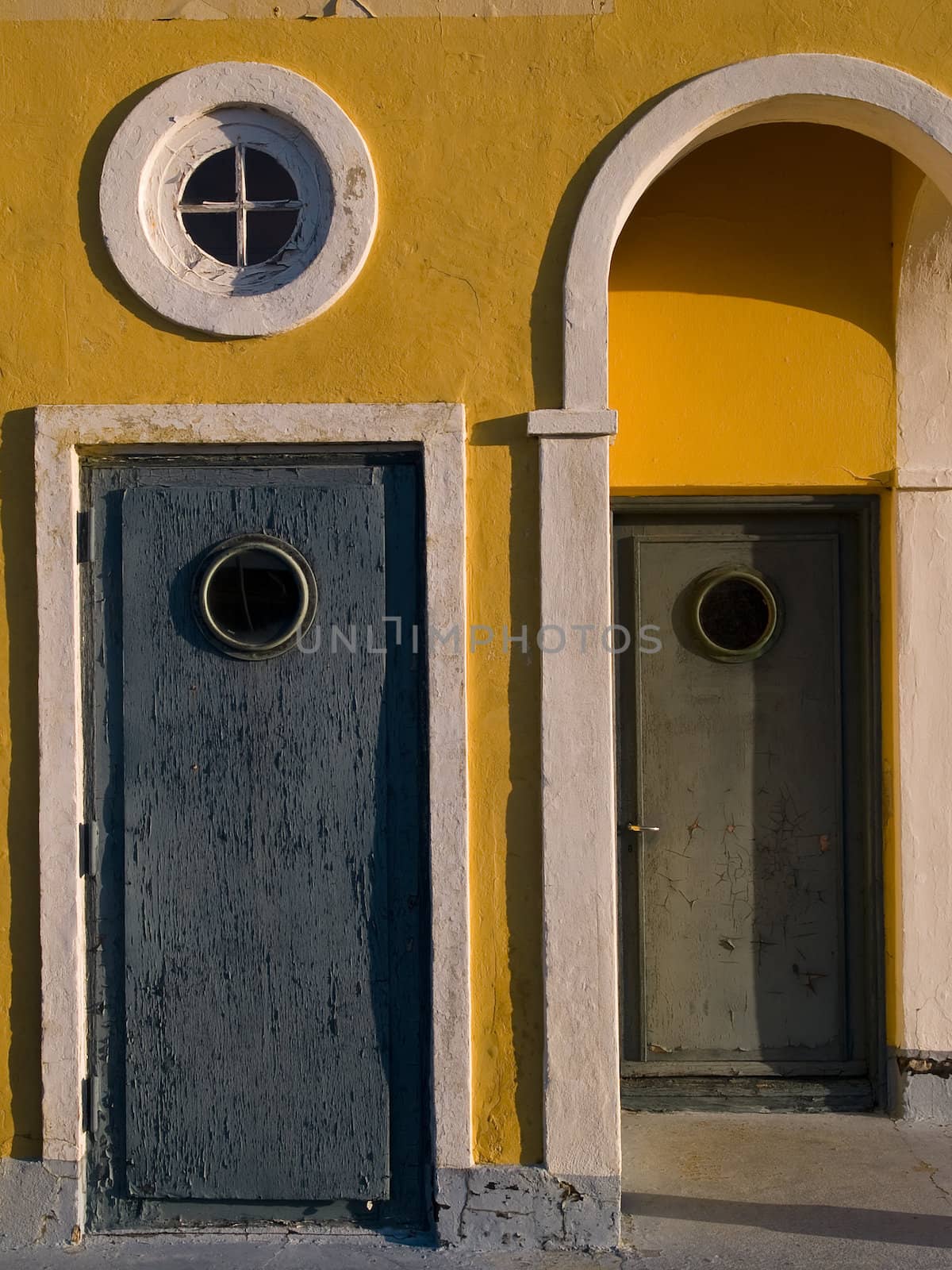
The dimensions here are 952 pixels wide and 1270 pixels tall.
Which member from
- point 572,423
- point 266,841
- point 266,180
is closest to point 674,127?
point 572,423

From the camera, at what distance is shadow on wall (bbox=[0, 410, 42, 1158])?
3.94 meters

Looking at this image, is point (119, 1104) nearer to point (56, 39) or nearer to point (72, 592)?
point (72, 592)

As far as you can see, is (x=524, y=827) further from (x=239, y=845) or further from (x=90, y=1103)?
(x=90, y=1103)

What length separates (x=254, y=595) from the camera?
3949 millimetres

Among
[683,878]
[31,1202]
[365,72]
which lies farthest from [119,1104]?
[365,72]

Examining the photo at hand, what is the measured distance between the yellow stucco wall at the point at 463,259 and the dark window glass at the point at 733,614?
138 cm

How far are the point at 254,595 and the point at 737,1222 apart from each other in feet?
8.53

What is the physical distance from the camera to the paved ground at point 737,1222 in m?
3.77

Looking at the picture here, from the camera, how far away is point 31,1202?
3.89 m

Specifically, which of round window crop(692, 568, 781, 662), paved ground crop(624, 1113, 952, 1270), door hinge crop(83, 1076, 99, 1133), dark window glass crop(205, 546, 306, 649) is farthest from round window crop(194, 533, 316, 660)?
paved ground crop(624, 1113, 952, 1270)

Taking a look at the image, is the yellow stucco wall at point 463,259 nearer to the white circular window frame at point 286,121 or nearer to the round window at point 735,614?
the white circular window frame at point 286,121

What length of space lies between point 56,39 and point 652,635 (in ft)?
10.1

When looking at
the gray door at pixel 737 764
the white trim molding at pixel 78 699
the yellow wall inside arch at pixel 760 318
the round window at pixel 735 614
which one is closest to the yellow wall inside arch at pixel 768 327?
the yellow wall inside arch at pixel 760 318

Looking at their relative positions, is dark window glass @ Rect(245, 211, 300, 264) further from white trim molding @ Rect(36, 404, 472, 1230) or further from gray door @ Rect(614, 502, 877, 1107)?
gray door @ Rect(614, 502, 877, 1107)
